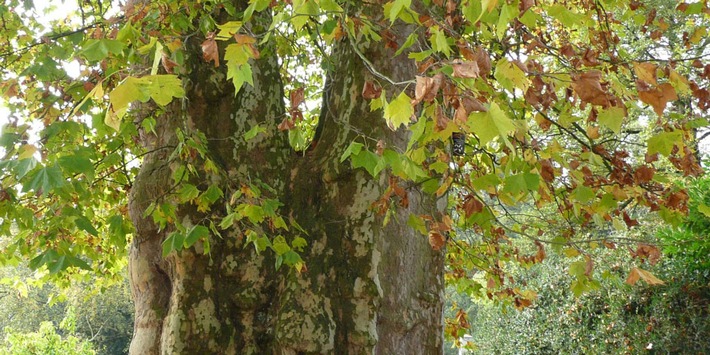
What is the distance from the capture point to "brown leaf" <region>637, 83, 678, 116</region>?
6.57 feet

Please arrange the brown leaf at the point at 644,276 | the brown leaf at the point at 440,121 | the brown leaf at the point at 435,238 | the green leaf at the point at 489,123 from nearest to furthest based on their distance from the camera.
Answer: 1. the green leaf at the point at 489,123
2. the brown leaf at the point at 440,121
3. the brown leaf at the point at 644,276
4. the brown leaf at the point at 435,238

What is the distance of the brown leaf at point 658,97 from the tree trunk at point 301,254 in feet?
5.79

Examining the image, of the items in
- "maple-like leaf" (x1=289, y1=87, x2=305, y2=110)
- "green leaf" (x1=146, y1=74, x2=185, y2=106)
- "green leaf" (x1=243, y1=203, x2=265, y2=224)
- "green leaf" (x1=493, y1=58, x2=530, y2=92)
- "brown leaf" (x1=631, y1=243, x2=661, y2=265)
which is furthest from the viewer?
"green leaf" (x1=243, y1=203, x2=265, y2=224)

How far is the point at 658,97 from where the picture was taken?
2.02 meters

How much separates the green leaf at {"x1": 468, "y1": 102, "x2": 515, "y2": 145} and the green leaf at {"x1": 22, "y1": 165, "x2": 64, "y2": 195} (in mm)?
1501

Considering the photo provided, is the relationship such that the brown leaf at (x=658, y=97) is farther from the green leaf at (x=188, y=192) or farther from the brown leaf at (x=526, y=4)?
the green leaf at (x=188, y=192)

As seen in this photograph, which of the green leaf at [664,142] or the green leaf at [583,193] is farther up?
the green leaf at [664,142]

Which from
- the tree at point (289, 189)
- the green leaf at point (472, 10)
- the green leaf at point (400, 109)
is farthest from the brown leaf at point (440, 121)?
the tree at point (289, 189)

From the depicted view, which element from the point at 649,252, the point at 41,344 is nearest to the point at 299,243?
the point at 649,252

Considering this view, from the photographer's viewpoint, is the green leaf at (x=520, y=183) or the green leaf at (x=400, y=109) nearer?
the green leaf at (x=400, y=109)

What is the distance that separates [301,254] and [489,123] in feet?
7.61

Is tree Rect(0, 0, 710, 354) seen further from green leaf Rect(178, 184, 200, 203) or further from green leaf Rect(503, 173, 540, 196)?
green leaf Rect(503, 173, 540, 196)

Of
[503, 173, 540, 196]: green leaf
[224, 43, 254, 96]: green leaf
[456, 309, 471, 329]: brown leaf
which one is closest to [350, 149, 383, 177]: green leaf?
[503, 173, 540, 196]: green leaf

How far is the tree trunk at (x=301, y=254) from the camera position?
3.59 meters
